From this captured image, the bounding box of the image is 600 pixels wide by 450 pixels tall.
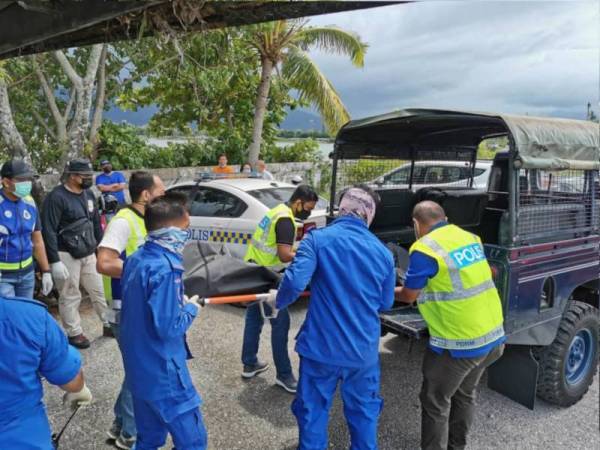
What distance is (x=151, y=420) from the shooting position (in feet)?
7.30

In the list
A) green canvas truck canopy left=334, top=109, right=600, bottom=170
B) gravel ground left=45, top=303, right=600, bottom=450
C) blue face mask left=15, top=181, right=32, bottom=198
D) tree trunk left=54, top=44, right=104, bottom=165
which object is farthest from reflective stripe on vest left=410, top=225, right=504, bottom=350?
tree trunk left=54, top=44, right=104, bottom=165

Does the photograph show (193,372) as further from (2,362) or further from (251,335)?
(2,362)

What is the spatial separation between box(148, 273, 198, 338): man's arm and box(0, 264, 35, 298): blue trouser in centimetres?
226

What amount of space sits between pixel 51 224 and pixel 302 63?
8.84 m

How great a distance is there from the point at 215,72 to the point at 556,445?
311 inches

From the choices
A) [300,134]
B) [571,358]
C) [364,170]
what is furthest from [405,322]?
[300,134]

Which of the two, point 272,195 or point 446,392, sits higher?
point 272,195

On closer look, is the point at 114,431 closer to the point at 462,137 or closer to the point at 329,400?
the point at 329,400

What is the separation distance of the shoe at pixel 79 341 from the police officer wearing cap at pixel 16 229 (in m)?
0.74

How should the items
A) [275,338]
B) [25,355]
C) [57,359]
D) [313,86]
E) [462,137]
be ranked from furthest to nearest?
[313,86]
[462,137]
[275,338]
[57,359]
[25,355]

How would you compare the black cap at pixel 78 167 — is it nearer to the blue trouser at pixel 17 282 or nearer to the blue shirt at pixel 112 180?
the blue trouser at pixel 17 282

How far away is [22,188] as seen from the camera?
369cm

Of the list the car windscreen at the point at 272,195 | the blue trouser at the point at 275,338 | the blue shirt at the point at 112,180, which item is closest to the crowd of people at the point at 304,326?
the blue trouser at the point at 275,338

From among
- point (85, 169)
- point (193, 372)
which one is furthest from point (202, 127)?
point (193, 372)
